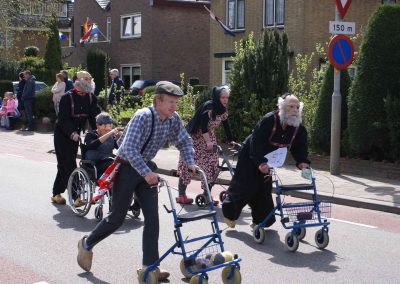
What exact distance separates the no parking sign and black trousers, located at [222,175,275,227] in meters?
5.15

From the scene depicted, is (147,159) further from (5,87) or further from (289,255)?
(5,87)

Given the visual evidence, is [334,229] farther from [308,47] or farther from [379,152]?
[308,47]

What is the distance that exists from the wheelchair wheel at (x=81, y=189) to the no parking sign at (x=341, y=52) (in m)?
5.63

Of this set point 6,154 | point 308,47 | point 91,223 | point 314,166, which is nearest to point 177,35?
point 308,47

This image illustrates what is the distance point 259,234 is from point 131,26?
104 feet

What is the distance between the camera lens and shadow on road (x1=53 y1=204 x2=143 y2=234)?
8273mm

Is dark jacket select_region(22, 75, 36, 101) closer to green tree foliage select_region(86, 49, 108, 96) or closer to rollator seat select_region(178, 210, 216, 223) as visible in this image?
green tree foliage select_region(86, 49, 108, 96)

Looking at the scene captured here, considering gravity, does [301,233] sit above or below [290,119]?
below

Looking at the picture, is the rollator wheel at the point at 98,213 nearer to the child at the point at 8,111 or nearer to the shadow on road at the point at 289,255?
the shadow on road at the point at 289,255

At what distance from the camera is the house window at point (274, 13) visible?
84.1ft

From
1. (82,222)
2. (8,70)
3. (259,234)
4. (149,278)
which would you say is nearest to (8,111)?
(8,70)

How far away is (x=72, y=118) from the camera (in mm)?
9336

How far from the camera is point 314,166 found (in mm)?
13594

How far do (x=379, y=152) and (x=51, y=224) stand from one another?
282 inches
